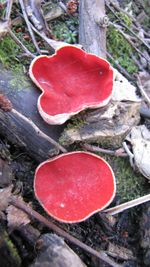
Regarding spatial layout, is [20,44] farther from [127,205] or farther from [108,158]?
[127,205]

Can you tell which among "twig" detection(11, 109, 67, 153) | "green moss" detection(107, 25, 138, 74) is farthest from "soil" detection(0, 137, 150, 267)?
"green moss" detection(107, 25, 138, 74)

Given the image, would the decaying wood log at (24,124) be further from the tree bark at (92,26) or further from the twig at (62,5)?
the twig at (62,5)

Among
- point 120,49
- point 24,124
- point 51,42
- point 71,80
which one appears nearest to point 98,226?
point 24,124

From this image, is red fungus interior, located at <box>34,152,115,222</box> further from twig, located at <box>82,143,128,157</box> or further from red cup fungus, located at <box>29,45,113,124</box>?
red cup fungus, located at <box>29,45,113,124</box>

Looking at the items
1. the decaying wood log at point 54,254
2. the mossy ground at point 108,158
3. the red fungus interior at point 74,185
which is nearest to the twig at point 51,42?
the mossy ground at point 108,158

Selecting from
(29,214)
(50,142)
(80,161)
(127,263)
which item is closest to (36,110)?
(50,142)
